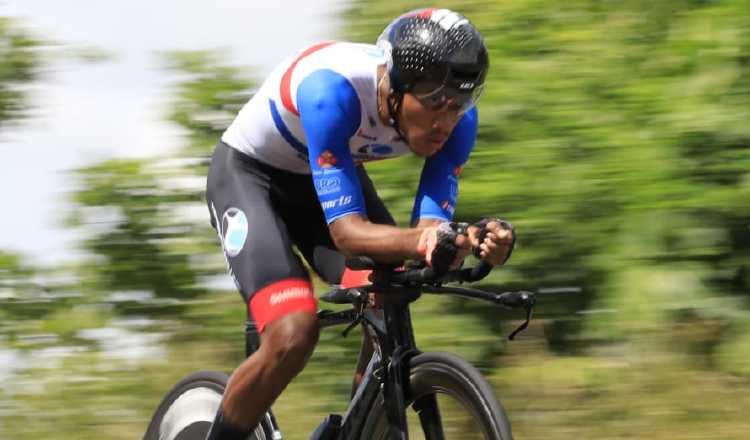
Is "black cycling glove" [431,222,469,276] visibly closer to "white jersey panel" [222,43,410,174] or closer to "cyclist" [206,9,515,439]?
"cyclist" [206,9,515,439]

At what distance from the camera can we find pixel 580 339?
586 centimetres

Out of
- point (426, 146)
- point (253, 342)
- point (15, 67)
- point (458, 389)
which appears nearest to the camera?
point (458, 389)

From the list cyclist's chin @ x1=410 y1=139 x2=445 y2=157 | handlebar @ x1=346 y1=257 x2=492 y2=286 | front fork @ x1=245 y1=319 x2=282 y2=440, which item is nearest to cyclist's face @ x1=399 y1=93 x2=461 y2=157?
cyclist's chin @ x1=410 y1=139 x2=445 y2=157

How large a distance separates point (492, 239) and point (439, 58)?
648 millimetres

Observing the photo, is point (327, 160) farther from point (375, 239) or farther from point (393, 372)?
point (393, 372)

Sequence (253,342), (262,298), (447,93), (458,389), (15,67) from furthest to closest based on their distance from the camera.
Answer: (15,67) → (253,342) → (262,298) → (447,93) → (458,389)

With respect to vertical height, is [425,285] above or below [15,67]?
above

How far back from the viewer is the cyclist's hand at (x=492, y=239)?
12.0 ft

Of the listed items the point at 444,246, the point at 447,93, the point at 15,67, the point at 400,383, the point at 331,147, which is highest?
the point at 447,93

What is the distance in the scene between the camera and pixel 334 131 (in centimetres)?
409

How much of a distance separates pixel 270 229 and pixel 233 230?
0.47 feet

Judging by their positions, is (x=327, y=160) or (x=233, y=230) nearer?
(x=327, y=160)

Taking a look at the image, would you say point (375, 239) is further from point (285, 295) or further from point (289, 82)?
point (289, 82)

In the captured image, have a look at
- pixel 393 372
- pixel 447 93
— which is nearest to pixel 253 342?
pixel 393 372
